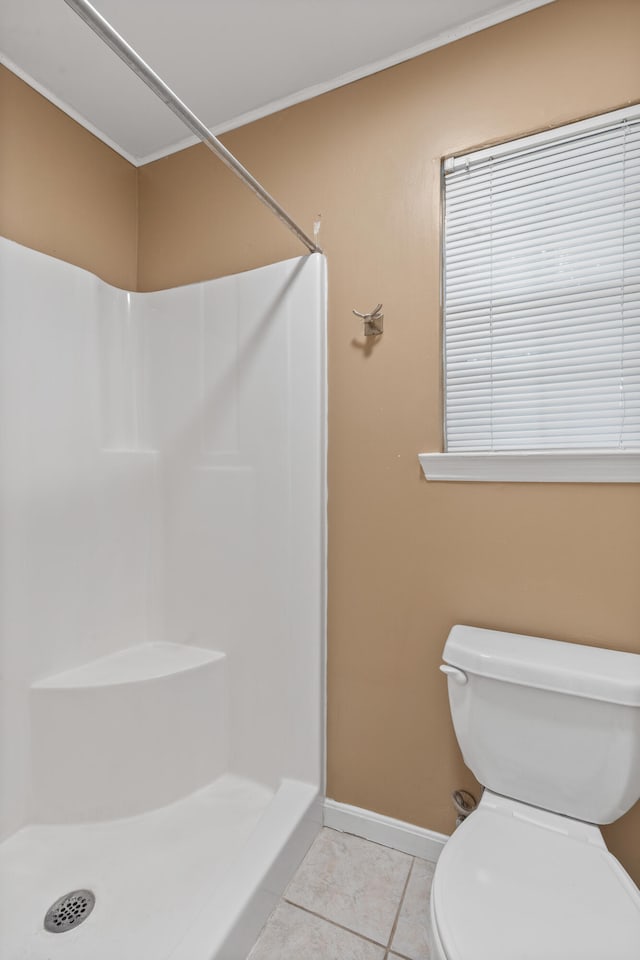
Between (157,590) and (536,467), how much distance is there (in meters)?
1.40

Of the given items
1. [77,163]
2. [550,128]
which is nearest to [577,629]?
[550,128]

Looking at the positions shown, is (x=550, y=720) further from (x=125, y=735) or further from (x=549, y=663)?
(x=125, y=735)

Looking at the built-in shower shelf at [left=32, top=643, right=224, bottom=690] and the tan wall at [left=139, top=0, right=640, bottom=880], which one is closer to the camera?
the tan wall at [left=139, top=0, right=640, bottom=880]

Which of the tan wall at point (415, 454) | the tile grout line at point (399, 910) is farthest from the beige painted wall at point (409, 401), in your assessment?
the tile grout line at point (399, 910)

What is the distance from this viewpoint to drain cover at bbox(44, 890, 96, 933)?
1.10 metres

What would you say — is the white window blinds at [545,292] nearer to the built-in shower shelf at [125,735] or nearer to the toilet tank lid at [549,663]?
the toilet tank lid at [549,663]

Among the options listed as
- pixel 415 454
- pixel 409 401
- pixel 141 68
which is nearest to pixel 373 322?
pixel 409 401

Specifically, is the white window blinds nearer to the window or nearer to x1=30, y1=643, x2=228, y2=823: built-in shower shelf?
the window

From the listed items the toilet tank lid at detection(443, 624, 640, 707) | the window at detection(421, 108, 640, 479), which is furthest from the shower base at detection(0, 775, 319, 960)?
the window at detection(421, 108, 640, 479)

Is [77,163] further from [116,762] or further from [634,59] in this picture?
[116,762]

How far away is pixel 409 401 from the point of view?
140cm

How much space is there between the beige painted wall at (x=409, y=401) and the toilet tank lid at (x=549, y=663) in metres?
0.08

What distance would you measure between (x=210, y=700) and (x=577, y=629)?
1.16 metres

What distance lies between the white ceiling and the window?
0.41m
